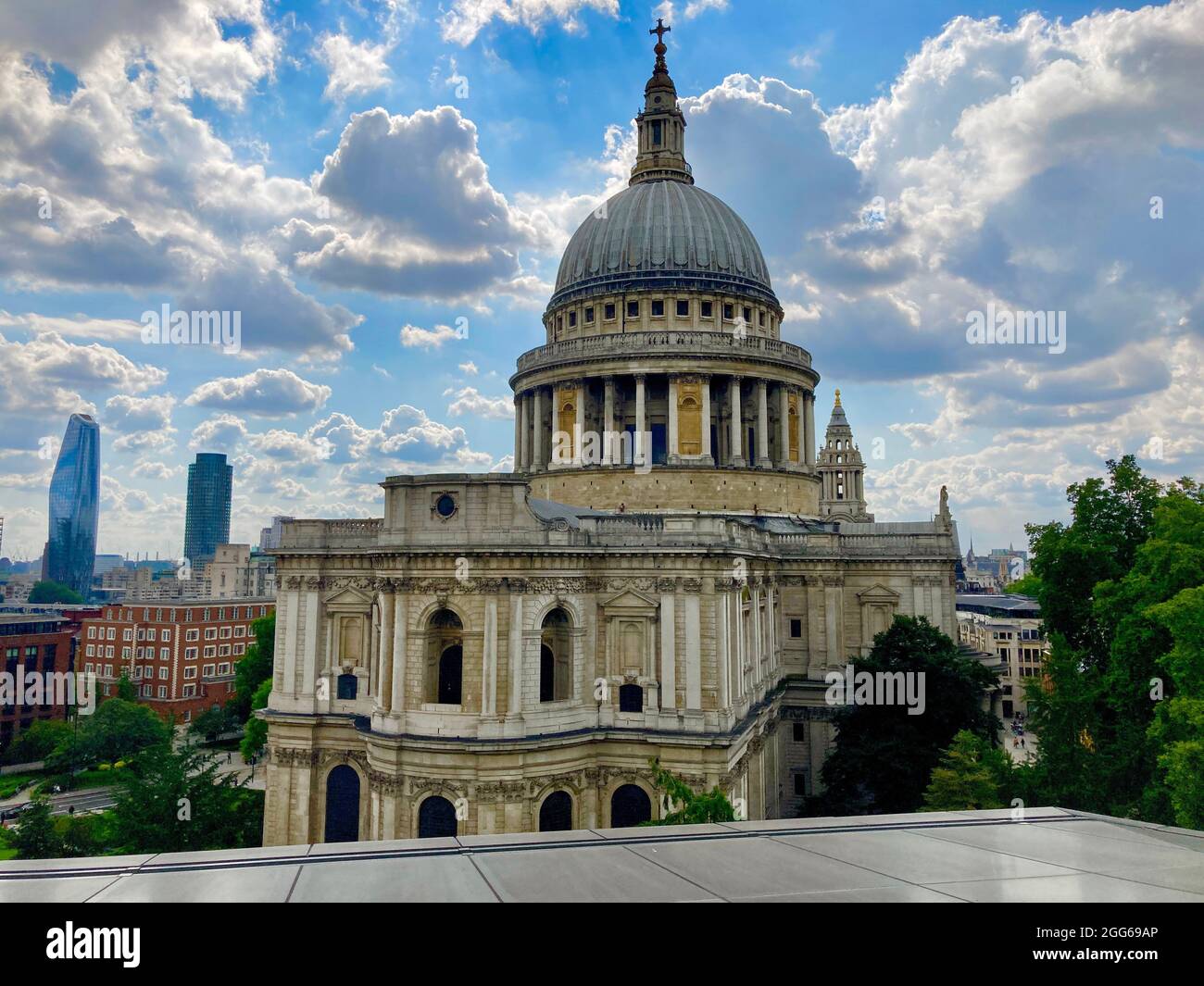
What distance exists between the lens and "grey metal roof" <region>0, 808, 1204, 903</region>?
8.95 m

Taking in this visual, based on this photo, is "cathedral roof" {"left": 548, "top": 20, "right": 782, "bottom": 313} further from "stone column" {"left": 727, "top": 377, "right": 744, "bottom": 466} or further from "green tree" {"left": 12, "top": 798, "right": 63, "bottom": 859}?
"green tree" {"left": 12, "top": 798, "right": 63, "bottom": 859}

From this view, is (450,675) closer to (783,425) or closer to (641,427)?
(641,427)

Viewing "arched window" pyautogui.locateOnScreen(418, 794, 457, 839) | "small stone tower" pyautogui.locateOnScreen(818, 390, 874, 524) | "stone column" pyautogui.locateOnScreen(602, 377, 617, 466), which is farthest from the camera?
"small stone tower" pyautogui.locateOnScreen(818, 390, 874, 524)

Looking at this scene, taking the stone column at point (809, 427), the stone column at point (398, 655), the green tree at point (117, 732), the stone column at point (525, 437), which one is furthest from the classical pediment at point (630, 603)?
the green tree at point (117, 732)

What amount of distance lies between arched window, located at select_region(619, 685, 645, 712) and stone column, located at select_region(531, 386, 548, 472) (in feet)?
70.6

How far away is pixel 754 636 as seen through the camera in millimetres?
43562

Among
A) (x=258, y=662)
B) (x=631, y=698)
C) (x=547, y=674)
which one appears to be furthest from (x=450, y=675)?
(x=258, y=662)

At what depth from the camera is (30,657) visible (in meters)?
82.8

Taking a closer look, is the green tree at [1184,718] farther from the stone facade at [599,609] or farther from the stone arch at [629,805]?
the stone arch at [629,805]

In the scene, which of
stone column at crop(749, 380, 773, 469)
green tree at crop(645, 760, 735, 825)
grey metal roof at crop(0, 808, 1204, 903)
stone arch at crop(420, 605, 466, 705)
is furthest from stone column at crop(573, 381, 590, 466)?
grey metal roof at crop(0, 808, 1204, 903)

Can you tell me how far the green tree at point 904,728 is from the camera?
130ft
